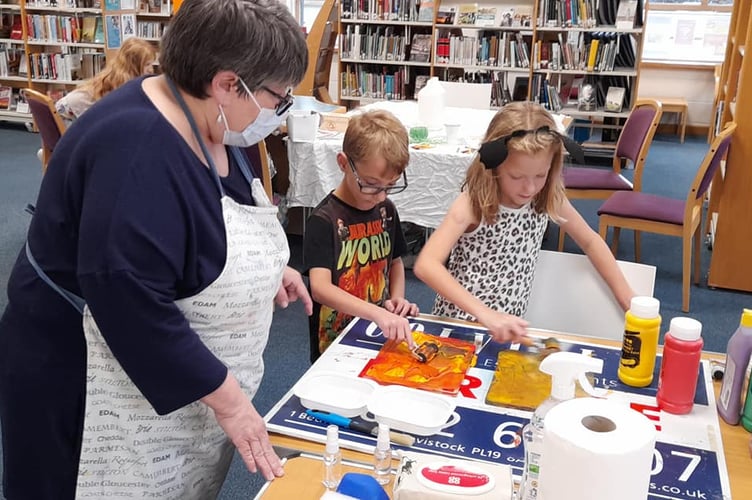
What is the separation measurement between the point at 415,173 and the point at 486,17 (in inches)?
140

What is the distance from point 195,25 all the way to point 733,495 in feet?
3.39

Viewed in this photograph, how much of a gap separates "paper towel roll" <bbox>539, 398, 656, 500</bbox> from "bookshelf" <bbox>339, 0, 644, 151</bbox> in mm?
6020

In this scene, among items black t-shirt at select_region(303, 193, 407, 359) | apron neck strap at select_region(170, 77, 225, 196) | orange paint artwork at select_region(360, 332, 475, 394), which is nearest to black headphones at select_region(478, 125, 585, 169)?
black t-shirt at select_region(303, 193, 407, 359)

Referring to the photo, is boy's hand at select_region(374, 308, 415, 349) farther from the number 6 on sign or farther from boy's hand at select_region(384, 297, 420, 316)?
the number 6 on sign

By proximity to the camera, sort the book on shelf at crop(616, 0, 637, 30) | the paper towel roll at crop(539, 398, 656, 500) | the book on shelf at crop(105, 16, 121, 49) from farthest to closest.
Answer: the book on shelf at crop(105, 16, 121, 49) → the book on shelf at crop(616, 0, 637, 30) → the paper towel roll at crop(539, 398, 656, 500)

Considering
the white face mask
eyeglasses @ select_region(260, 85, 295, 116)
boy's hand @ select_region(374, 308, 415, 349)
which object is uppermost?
eyeglasses @ select_region(260, 85, 295, 116)

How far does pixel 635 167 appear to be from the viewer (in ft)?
13.8

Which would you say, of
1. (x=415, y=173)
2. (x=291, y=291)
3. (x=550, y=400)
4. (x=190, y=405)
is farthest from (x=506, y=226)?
(x=415, y=173)

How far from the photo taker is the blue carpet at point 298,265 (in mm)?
2826

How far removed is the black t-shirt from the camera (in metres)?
1.73

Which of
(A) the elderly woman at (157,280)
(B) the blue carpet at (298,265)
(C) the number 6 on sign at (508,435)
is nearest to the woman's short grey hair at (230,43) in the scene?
(A) the elderly woman at (157,280)

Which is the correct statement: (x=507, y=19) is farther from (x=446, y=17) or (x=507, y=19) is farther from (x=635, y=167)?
(x=635, y=167)

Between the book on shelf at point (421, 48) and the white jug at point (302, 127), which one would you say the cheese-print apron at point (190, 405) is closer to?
the white jug at point (302, 127)

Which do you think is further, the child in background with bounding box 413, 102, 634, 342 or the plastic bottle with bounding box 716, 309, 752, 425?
the child in background with bounding box 413, 102, 634, 342
